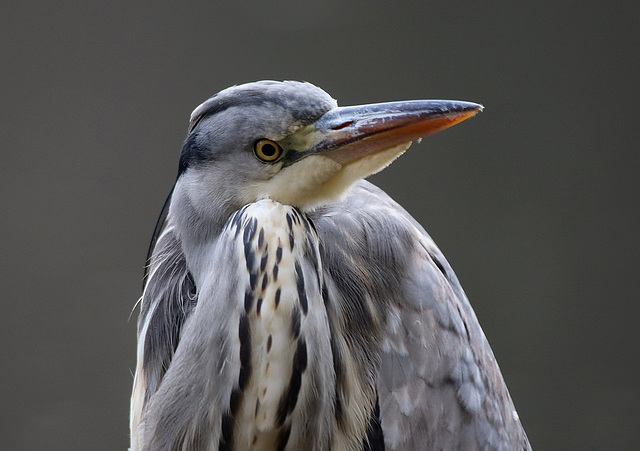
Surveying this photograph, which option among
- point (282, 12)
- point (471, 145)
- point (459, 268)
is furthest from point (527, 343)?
point (282, 12)

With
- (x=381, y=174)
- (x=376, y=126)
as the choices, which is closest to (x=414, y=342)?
(x=376, y=126)

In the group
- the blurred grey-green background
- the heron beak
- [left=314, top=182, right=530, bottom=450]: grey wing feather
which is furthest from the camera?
the blurred grey-green background

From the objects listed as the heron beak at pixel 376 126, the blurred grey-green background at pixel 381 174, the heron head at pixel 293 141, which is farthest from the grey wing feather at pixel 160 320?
the blurred grey-green background at pixel 381 174

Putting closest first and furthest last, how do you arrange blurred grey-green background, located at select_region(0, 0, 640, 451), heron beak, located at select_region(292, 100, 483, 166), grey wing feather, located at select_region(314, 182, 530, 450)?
heron beak, located at select_region(292, 100, 483, 166) → grey wing feather, located at select_region(314, 182, 530, 450) → blurred grey-green background, located at select_region(0, 0, 640, 451)

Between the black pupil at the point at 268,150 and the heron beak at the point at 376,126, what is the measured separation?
3cm

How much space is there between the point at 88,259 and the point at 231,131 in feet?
6.78

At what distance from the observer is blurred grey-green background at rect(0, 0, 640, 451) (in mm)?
2896

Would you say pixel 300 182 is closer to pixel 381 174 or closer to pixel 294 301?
pixel 294 301

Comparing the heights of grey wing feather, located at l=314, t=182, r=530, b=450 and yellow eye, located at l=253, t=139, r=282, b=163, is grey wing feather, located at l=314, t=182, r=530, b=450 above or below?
below

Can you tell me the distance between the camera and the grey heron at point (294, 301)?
43.8 inches

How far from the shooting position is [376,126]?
1098 mm

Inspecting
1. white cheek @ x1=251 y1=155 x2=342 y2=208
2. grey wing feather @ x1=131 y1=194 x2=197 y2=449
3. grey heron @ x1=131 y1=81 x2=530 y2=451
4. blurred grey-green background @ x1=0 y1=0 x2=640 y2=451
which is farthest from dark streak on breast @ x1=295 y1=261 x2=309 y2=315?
blurred grey-green background @ x1=0 y1=0 x2=640 y2=451

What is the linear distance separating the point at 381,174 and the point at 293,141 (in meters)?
1.94

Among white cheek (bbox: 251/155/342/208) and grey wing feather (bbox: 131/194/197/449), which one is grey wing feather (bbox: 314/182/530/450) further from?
grey wing feather (bbox: 131/194/197/449)
